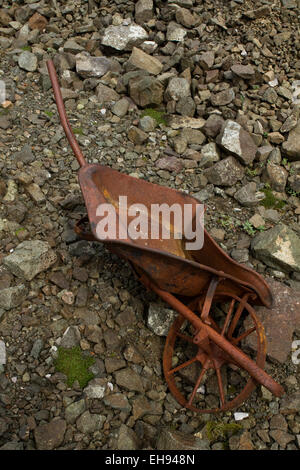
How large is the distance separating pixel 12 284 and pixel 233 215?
6.97 feet

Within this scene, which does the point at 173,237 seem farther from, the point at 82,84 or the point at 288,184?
the point at 82,84

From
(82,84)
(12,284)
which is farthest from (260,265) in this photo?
(82,84)

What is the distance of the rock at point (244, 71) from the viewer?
496 centimetres

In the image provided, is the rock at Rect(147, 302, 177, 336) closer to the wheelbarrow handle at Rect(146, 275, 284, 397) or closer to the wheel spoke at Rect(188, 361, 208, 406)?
the wheelbarrow handle at Rect(146, 275, 284, 397)

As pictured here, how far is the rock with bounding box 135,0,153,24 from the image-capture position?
564 cm

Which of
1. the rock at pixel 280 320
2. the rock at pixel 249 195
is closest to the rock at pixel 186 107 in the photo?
the rock at pixel 249 195

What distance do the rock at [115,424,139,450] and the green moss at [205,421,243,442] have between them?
524 mm

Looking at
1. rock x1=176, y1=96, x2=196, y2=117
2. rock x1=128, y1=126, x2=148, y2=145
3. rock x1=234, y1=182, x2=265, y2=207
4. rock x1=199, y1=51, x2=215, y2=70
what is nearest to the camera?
rock x1=234, y1=182, x2=265, y2=207

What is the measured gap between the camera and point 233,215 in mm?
4074

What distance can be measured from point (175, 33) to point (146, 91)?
116 centimetres

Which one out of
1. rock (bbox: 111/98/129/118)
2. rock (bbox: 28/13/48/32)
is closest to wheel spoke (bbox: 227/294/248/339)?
rock (bbox: 111/98/129/118)

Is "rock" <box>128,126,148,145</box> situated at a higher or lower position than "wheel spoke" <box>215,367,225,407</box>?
higher

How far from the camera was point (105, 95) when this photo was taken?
16.4 feet

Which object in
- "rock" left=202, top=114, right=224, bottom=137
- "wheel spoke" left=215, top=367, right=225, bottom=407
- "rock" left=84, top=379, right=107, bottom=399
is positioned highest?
"rock" left=202, top=114, right=224, bottom=137
